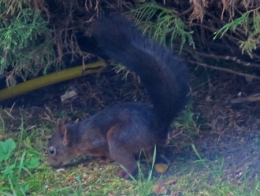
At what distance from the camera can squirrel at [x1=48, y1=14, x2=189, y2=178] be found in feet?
12.1

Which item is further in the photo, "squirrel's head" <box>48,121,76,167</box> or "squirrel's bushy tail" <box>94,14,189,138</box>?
"squirrel's head" <box>48,121,76,167</box>

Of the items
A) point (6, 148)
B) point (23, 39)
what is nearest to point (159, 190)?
point (6, 148)

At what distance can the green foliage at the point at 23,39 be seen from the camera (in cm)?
404

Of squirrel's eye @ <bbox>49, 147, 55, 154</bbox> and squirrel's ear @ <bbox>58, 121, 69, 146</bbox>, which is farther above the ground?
squirrel's ear @ <bbox>58, 121, 69, 146</bbox>

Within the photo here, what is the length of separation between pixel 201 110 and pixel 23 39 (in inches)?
58.3

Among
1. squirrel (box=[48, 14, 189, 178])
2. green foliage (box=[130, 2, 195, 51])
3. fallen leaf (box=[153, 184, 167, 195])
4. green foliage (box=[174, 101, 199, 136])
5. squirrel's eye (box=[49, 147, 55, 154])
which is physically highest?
green foliage (box=[130, 2, 195, 51])

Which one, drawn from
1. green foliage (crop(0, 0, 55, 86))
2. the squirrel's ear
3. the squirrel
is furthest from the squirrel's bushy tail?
the squirrel's ear

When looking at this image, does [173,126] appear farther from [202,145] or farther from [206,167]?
[206,167]

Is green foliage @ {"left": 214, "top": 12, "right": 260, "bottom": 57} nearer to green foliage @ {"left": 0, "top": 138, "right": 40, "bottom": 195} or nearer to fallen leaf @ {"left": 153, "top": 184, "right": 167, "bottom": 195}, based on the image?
fallen leaf @ {"left": 153, "top": 184, "right": 167, "bottom": 195}

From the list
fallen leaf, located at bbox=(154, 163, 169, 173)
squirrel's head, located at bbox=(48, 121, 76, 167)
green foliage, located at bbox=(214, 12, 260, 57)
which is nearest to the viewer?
green foliage, located at bbox=(214, 12, 260, 57)

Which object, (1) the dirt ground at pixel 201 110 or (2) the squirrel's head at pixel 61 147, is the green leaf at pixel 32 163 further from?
(1) the dirt ground at pixel 201 110

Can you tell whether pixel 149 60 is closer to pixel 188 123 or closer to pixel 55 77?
pixel 188 123

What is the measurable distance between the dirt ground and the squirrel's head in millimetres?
580

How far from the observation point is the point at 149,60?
12.3 ft
